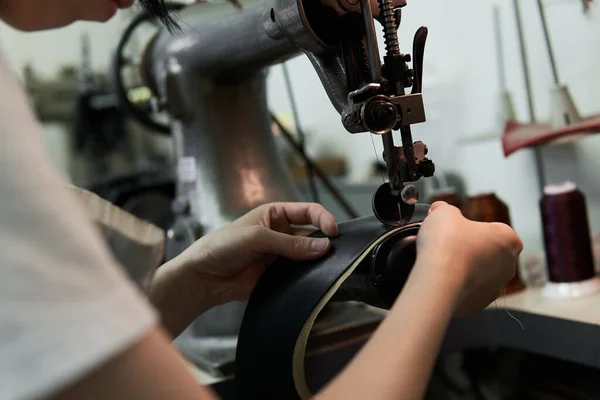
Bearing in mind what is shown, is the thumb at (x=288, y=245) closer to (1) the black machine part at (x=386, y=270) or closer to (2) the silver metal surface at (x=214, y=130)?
(1) the black machine part at (x=386, y=270)

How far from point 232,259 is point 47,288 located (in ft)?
1.30

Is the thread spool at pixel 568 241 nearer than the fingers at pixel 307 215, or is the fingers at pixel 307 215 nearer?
the fingers at pixel 307 215

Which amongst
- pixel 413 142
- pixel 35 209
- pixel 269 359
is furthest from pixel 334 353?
pixel 35 209

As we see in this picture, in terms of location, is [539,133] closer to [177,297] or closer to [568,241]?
[568,241]

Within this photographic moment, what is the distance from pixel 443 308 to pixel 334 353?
0.84 feet

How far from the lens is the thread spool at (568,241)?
909mm

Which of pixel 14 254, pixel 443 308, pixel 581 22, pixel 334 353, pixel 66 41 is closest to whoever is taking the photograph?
pixel 14 254

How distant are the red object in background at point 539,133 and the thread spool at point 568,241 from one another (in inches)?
4.2

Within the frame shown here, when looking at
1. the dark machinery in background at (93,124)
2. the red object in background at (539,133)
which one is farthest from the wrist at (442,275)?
the dark machinery in background at (93,124)

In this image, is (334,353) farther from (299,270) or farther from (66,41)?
(66,41)

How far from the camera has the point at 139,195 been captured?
129cm

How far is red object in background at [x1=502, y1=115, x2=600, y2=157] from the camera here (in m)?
0.98

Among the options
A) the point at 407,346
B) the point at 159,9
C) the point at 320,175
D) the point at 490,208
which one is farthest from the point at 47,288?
the point at 320,175

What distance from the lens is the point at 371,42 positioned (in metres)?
0.55
